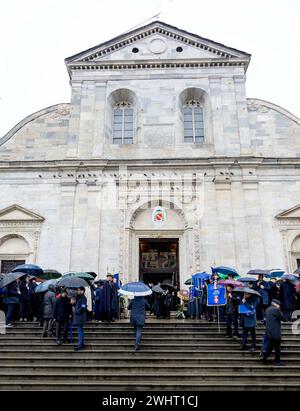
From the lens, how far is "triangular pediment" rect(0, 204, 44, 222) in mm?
20484

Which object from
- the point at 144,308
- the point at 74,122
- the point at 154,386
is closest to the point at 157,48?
the point at 74,122

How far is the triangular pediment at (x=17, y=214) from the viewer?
2048cm

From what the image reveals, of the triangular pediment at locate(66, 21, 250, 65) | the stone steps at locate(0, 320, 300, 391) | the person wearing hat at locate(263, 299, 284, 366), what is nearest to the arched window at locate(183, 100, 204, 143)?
the triangular pediment at locate(66, 21, 250, 65)

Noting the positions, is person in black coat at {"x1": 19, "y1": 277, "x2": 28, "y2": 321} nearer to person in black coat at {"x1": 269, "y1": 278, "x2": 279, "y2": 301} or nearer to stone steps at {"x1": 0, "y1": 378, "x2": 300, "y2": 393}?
stone steps at {"x1": 0, "y1": 378, "x2": 300, "y2": 393}

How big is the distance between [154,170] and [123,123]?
4252 millimetres

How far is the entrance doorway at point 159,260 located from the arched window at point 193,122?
6.25 meters

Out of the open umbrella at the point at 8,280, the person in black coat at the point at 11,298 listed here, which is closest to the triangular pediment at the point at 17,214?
the person in black coat at the point at 11,298

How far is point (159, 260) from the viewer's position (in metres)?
21.1

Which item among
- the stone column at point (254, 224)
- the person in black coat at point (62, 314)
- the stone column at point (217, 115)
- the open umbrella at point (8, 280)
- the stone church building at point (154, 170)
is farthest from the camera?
the stone column at point (217, 115)

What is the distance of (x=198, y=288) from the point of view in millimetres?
15734

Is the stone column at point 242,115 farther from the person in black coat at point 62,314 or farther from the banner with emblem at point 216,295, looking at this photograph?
the person in black coat at point 62,314

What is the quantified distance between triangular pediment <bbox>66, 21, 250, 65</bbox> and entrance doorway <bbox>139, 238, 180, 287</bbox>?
11397 millimetres

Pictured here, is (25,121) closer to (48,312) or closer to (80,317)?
(48,312)

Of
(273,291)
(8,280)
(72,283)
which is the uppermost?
(8,280)
